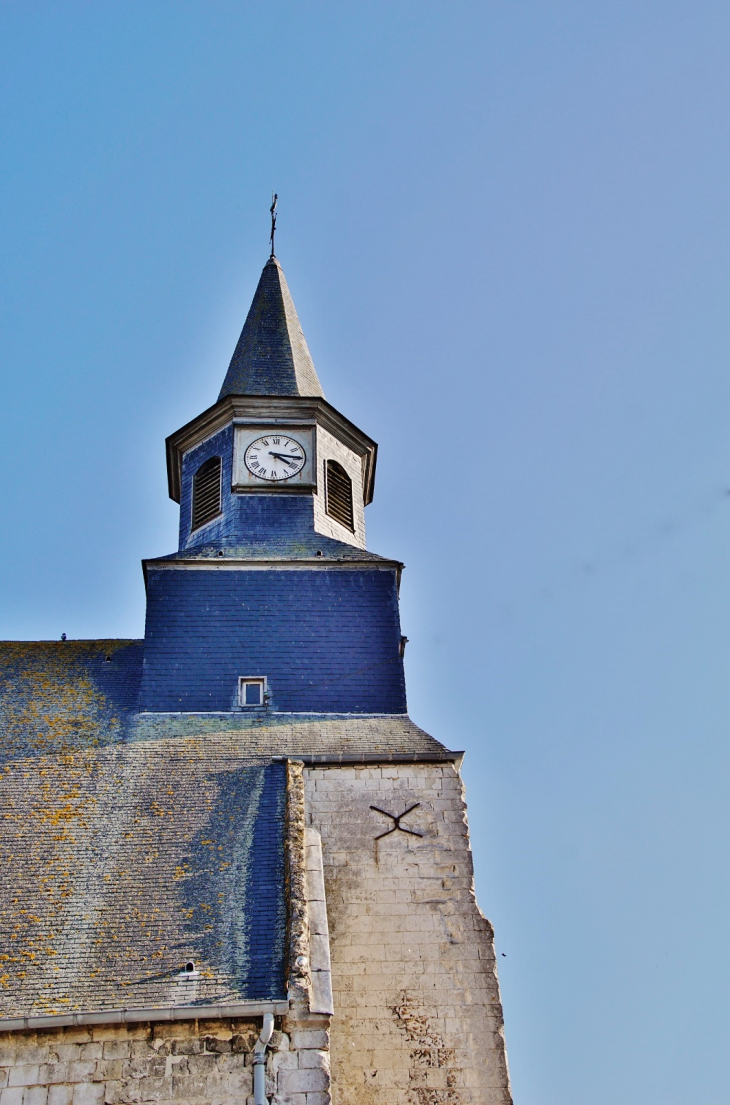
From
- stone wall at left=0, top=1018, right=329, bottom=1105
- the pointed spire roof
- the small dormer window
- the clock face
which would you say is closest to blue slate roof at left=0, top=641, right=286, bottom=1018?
stone wall at left=0, top=1018, right=329, bottom=1105

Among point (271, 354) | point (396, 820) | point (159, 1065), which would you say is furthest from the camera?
point (271, 354)

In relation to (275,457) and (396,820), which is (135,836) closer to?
(396,820)

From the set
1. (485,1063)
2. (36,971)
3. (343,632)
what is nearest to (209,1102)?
(36,971)

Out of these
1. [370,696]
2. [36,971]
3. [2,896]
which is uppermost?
[370,696]

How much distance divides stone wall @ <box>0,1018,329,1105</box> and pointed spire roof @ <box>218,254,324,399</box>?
10.9m

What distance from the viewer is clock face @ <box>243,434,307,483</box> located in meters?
16.9

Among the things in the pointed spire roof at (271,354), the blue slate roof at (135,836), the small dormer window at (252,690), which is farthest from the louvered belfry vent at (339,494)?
the blue slate roof at (135,836)

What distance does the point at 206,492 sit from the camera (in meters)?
17.3

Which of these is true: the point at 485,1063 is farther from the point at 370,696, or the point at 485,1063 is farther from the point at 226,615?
→ the point at 226,615

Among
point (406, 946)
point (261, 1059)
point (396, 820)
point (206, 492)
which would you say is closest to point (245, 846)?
point (396, 820)

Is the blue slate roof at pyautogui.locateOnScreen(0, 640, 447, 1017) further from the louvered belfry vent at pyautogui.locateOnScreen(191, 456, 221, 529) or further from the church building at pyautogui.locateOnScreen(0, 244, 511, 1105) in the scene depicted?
the louvered belfry vent at pyautogui.locateOnScreen(191, 456, 221, 529)

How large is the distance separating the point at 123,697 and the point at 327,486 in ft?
16.6

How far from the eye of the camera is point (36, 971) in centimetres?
925

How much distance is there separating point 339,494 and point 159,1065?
10.2 m
